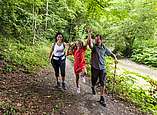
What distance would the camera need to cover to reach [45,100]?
8.43 meters

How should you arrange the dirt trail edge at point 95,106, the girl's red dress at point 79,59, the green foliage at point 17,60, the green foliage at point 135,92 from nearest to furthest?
the dirt trail edge at point 95,106 < the girl's red dress at point 79,59 < the green foliage at point 135,92 < the green foliage at point 17,60

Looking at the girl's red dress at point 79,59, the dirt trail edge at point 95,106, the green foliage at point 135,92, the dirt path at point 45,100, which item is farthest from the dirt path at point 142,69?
the girl's red dress at point 79,59

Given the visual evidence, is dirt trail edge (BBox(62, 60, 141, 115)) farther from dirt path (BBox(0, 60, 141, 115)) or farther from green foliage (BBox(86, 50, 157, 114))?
green foliage (BBox(86, 50, 157, 114))

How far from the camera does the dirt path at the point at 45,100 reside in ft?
24.9

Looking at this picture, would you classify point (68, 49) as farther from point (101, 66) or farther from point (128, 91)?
point (128, 91)

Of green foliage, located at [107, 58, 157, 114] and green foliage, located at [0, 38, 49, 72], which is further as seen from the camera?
green foliage, located at [0, 38, 49, 72]

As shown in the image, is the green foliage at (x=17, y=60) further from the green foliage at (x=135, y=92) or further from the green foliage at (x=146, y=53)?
the green foliage at (x=146, y=53)

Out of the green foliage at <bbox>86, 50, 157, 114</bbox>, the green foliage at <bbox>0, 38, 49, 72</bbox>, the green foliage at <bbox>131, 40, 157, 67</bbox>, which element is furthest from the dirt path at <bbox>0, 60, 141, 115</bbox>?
the green foliage at <bbox>131, 40, 157, 67</bbox>

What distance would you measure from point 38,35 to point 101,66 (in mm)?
12356

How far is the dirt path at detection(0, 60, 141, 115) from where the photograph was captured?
7586 millimetres

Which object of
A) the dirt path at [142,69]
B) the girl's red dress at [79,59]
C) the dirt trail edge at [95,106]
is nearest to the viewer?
the dirt trail edge at [95,106]

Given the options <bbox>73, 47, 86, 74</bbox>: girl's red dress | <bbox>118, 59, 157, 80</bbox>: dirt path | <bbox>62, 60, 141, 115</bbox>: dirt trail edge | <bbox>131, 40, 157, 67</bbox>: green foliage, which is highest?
<bbox>73, 47, 86, 74</bbox>: girl's red dress

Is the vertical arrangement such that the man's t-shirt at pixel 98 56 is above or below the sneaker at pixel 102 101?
above

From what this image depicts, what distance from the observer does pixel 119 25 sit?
31.7 meters
